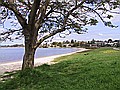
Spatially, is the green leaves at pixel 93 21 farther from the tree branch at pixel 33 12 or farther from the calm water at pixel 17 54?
the calm water at pixel 17 54

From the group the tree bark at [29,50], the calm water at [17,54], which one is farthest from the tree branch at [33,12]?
the calm water at [17,54]

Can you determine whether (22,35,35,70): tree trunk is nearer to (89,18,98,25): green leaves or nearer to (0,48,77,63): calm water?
(89,18,98,25): green leaves

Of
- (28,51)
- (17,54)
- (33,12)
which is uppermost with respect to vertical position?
(33,12)

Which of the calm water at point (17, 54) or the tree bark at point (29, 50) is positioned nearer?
the tree bark at point (29, 50)

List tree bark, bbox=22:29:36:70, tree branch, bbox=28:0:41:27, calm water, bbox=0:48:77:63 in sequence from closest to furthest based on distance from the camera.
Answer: tree branch, bbox=28:0:41:27 → tree bark, bbox=22:29:36:70 → calm water, bbox=0:48:77:63

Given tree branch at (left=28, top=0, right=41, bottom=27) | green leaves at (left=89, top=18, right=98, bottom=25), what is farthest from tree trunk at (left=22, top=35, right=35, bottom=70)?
green leaves at (left=89, top=18, right=98, bottom=25)

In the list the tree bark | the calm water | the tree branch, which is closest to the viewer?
the tree branch

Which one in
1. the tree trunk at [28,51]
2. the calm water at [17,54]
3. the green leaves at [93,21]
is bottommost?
the calm water at [17,54]

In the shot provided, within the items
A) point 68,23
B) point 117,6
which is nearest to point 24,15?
point 68,23

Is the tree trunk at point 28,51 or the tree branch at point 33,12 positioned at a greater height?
the tree branch at point 33,12

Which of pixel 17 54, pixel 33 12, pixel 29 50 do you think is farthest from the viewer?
pixel 17 54

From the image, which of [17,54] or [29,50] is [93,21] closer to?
[29,50]

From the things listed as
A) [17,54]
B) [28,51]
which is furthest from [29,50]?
[17,54]

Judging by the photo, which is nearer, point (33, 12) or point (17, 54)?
point (33, 12)
